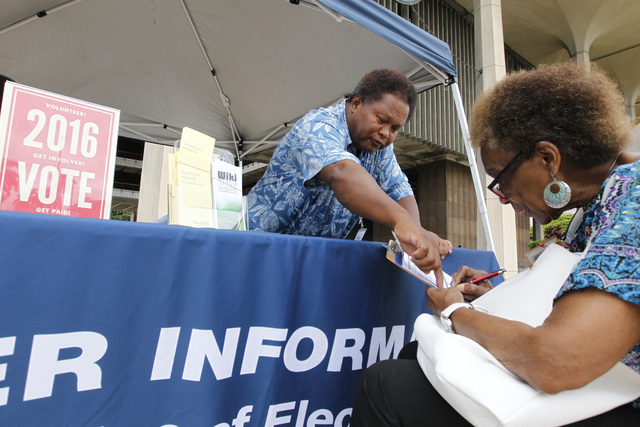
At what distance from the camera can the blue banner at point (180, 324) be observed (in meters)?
0.74

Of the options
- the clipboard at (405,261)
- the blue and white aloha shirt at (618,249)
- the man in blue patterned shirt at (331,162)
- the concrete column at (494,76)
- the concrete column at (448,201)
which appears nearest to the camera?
the blue and white aloha shirt at (618,249)

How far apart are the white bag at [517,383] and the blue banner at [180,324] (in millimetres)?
452

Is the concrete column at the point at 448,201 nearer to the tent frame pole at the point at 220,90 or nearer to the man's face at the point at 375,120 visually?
the tent frame pole at the point at 220,90

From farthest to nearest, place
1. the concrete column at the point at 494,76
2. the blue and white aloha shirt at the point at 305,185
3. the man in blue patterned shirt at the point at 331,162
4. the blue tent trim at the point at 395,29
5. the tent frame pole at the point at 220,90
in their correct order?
1. the concrete column at the point at 494,76
2. the tent frame pole at the point at 220,90
3. the blue tent trim at the point at 395,29
4. the blue and white aloha shirt at the point at 305,185
5. the man in blue patterned shirt at the point at 331,162

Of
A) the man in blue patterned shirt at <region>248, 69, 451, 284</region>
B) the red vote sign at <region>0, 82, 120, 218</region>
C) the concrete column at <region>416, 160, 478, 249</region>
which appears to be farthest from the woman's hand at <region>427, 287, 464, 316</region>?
the concrete column at <region>416, 160, 478, 249</region>

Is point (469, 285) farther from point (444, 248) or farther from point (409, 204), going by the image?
point (409, 204)

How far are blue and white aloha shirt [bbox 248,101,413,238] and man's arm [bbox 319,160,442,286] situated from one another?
11cm

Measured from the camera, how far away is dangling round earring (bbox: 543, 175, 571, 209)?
2.81 ft

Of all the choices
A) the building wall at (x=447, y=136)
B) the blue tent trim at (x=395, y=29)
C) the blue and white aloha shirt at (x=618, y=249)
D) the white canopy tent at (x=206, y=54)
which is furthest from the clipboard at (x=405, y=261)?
the building wall at (x=447, y=136)

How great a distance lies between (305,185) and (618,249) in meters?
1.02

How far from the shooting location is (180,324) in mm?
911

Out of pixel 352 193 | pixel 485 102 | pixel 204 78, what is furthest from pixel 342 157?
pixel 204 78

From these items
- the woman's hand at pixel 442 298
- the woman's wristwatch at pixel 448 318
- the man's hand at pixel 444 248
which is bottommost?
the woman's wristwatch at pixel 448 318

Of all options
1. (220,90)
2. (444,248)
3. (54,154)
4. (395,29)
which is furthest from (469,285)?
(220,90)
